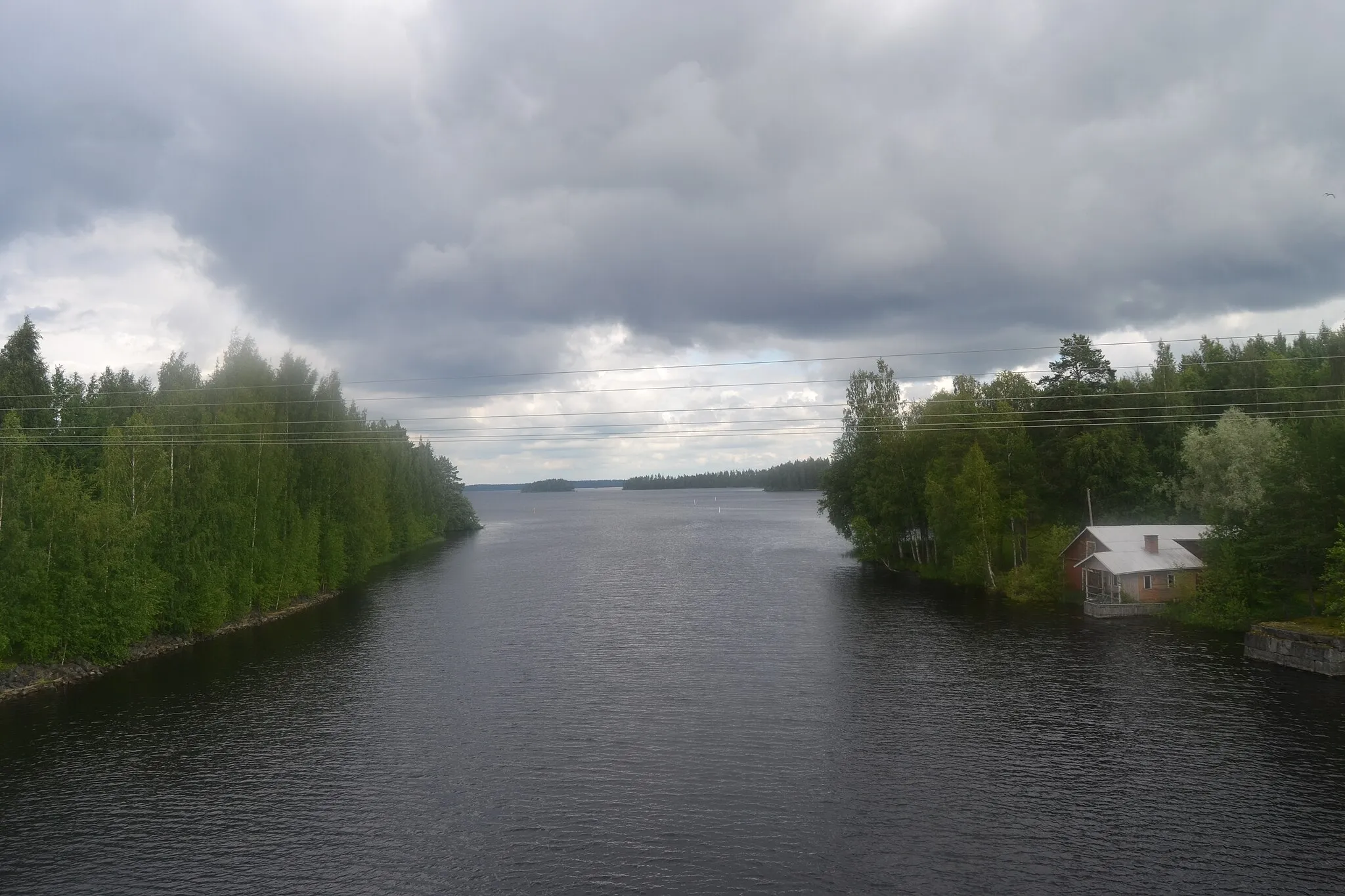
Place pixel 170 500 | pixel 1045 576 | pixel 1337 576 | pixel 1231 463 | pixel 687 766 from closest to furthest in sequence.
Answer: pixel 687 766 < pixel 1337 576 < pixel 170 500 < pixel 1231 463 < pixel 1045 576

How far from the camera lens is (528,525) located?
185 metres

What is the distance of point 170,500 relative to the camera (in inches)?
1954

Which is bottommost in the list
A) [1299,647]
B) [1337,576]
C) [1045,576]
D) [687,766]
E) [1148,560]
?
[687,766]

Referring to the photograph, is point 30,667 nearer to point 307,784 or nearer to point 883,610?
point 307,784

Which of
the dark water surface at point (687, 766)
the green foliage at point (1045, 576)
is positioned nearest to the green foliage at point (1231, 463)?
the green foliage at point (1045, 576)

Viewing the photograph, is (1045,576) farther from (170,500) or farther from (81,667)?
(81,667)

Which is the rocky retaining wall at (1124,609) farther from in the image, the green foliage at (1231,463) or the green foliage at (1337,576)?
the green foliage at (1337,576)

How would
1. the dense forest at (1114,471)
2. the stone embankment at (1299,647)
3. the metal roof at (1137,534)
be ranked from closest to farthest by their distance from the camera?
the stone embankment at (1299,647) → the dense forest at (1114,471) → the metal roof at (1137,534)

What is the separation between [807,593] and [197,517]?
45.4 meters

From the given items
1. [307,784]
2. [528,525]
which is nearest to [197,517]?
[307,784]

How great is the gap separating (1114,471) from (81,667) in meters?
72.8

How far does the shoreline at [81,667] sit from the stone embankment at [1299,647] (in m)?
60.6

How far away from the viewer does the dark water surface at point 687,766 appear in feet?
72.0

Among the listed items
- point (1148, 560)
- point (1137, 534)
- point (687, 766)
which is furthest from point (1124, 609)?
point (687, 766)
